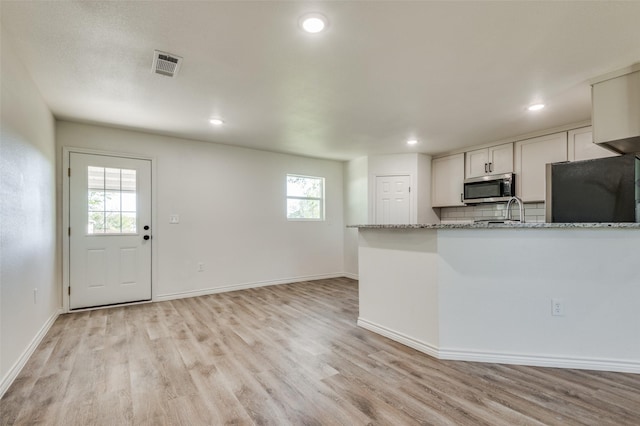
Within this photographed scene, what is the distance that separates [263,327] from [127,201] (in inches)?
102

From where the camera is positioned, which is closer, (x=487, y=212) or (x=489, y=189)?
(x=489, y=189)

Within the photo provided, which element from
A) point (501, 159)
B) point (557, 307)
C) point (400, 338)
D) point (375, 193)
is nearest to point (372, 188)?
point (375, 193)

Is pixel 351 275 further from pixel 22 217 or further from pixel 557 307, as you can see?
pixel 22 217

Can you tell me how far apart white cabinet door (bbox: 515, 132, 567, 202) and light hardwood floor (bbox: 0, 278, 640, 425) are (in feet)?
8.61

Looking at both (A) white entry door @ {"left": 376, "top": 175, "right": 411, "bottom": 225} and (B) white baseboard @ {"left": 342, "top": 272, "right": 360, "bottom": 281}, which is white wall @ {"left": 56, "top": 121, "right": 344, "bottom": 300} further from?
(A) white entry door @ {"left": 376, "top": 175, "right": 411, "bottom": 225}

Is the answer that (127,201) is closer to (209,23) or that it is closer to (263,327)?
(263,327)

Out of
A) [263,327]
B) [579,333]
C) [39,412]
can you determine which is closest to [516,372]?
[579,333]

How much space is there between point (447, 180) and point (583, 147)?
1861 mm

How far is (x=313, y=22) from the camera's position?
6.09ft

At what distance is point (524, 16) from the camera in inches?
71.2

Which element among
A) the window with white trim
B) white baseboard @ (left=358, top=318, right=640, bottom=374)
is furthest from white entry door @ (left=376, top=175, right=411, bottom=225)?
white baseboard @ (left=358, top=318, right=640, bottom=374)

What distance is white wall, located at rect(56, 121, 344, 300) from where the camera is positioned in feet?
13.9

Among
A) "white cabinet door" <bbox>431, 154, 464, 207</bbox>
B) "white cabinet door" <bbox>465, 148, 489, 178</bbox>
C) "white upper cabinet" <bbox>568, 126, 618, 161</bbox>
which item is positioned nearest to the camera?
"white upper cabinet" <bbox>568, 126, 618, 161</bbox>

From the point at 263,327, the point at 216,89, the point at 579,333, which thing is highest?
the point at 216,89
